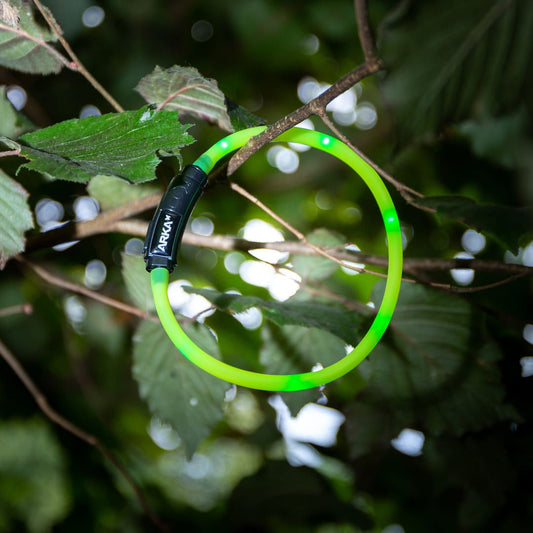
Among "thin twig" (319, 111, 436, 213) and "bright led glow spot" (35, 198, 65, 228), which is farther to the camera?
"bright led glow spot" (35, 198, 65, 228)

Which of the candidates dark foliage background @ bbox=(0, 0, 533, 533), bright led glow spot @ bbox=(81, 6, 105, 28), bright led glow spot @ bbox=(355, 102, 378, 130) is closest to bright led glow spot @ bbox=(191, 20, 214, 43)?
dark foliage background @ bbox=(0, 0, 533, 533)

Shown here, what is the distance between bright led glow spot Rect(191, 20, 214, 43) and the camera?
80 centimetres

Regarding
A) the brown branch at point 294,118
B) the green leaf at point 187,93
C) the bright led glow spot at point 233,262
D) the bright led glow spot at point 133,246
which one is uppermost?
the bright led glow spot at point 233,262

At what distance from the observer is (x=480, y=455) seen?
0.51 meters

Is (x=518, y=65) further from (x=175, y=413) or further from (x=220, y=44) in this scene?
(x=220, y=44)

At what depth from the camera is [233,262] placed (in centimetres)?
88

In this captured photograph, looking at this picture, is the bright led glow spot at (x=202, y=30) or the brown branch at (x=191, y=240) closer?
the brown branch at (x=191, y=240)

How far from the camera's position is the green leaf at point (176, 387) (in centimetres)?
44

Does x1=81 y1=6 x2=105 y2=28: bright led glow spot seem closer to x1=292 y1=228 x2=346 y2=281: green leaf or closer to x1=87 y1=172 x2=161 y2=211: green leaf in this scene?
x1=87 y1=172 x2=161 y2=211: green leaf

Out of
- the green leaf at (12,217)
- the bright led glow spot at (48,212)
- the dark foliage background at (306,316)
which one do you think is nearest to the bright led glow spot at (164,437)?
the dark foliage background at (306,316)

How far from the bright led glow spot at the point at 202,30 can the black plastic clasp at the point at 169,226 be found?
63 cm

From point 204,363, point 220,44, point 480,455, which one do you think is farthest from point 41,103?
point 480,455

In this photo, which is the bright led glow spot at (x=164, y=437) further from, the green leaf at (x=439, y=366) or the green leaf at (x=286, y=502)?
the green leaf at (x=439, y=366)

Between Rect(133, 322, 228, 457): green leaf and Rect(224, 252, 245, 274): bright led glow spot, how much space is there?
406 millimetres
